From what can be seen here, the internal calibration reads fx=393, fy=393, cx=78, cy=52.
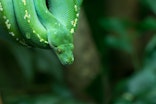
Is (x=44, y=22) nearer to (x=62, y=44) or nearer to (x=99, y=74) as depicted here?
(x=62, y=44)

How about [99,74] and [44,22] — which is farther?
[99,74]

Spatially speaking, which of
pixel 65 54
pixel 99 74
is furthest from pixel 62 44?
pixel 99 74

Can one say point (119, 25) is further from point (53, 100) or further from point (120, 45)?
point (53, 100)

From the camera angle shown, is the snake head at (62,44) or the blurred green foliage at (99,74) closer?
the snake head at (62,44)

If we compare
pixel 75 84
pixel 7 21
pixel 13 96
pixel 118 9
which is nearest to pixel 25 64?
pixel 13 96

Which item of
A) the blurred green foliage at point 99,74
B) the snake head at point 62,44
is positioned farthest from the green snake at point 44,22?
the blurred green foliage at point 99,74

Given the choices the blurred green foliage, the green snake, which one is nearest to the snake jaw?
the green snake

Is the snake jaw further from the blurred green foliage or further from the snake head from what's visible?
the blurred green foliage

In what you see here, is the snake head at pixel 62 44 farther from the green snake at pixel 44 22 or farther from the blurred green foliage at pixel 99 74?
the blurred green foliage at pixel 99 74
